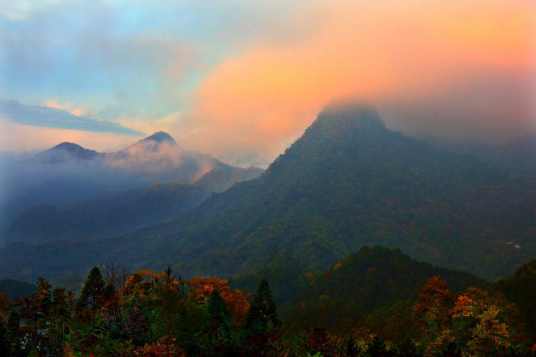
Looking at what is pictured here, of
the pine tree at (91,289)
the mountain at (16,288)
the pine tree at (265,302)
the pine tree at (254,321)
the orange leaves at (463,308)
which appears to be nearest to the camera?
the pine tree at (254,321)

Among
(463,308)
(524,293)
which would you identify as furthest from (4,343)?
(524,293)

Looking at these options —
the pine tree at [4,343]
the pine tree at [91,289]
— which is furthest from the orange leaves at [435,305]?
the pine tree at [91,289]

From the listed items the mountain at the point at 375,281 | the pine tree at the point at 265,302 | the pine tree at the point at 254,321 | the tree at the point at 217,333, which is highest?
the tree at the point at 217,333

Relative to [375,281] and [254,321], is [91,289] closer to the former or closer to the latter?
[254,321]

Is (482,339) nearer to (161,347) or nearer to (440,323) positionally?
(440,323)

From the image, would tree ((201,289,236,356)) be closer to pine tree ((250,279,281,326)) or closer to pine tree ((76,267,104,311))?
pine tree ((250,279,281,326))

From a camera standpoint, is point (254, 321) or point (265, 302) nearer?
point (254, 321)

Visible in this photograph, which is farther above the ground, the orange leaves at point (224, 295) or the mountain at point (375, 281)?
the orange leaves at point (224, 295)

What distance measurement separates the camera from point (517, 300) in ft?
193

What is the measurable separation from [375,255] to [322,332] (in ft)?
379

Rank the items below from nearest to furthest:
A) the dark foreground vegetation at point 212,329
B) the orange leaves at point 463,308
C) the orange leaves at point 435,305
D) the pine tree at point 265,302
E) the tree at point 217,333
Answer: the dark foreground vegetation at point 212,329 → the tree at point 217,333 → the orange leaves at point 463,308 → the orange leaves at point 435,305 → the pine tree at point 265,302

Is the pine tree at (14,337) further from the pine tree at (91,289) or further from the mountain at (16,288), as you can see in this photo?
the mountain at (16,288)

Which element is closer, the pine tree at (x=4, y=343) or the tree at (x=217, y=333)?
the tree at (x=217, y=333)

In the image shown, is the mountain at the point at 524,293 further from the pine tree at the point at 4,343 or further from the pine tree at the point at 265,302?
the pine tree at the point at 4,343
